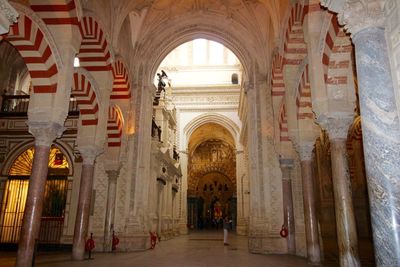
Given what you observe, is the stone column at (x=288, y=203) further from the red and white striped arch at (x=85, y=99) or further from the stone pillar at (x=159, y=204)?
the stone pillar at (x=159, y=204)

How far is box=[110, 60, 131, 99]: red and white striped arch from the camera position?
9.86 meters

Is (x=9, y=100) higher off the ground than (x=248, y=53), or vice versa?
(x=248, y=53)

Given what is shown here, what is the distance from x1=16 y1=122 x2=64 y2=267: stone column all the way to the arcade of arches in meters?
0.02

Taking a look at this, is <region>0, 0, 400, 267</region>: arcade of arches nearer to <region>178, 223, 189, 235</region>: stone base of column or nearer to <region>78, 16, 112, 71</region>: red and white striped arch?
<region>78, 16, 112, 71</region>: red and white striped arch

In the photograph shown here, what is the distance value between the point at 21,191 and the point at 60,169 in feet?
4.40

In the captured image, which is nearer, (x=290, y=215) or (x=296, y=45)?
(x=296, y=45)

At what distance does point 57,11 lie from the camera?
20.7ft

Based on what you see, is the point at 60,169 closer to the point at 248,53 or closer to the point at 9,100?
the point at 9,100

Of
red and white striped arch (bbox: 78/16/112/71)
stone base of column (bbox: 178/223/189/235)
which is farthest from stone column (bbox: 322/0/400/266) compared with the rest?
stone base of column (bbox: 178/223/189/235)

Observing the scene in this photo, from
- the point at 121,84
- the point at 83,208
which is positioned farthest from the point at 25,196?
the point at 121,84

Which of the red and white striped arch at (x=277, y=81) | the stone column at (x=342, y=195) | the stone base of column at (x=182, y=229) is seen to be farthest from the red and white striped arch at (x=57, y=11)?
the stone base of column at (x=182, y=229)

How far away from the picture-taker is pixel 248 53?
1134 cm

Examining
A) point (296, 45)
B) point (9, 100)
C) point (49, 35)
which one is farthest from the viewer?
point (9, 100)

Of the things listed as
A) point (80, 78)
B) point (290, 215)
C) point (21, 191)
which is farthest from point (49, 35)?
point (290, 215)
